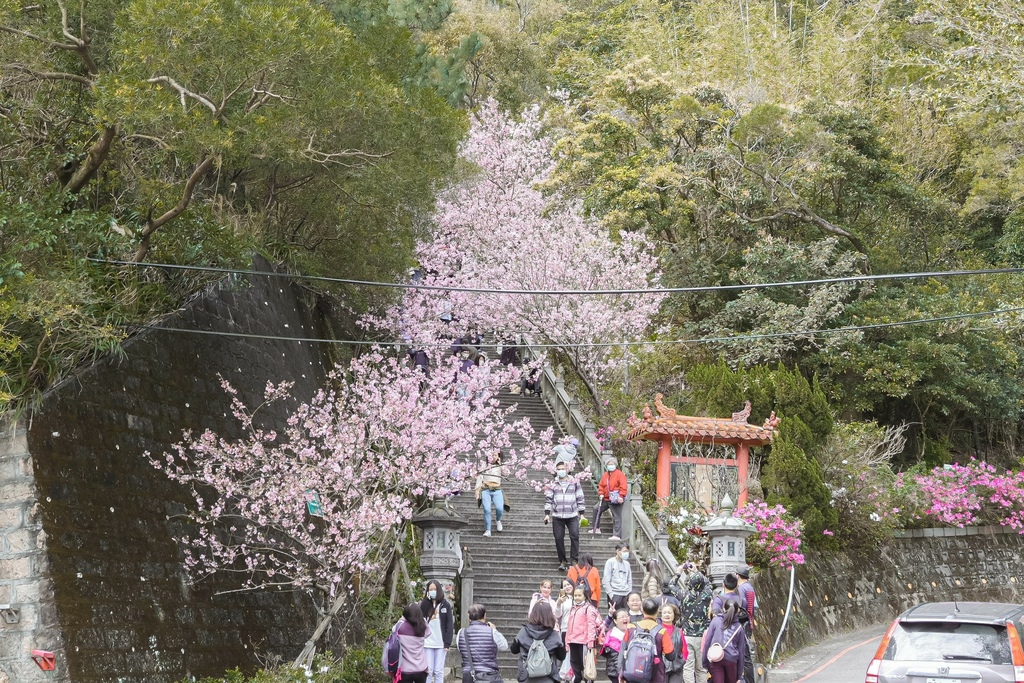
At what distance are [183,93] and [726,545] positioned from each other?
982cm

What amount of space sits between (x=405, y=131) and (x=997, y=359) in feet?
60.3

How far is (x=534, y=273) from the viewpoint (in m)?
28.8

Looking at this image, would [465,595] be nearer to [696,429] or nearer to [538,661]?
[696,429]

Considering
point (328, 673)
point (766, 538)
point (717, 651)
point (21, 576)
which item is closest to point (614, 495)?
point (766, 538)

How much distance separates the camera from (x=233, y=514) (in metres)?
15.8

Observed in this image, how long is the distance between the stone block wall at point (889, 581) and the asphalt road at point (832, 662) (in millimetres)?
371

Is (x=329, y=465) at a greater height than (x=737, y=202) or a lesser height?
lesser

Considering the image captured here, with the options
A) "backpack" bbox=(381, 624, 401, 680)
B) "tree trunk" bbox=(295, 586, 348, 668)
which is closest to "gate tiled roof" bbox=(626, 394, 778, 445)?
"tree trunk" bbox=(295, 586, 348, 668)

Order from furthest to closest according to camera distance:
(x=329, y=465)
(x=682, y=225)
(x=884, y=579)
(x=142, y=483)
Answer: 1. (x=682, y=225)
2. (x=884, y=579)
3. (x=329, y=465)
4. (x=142, y=483)

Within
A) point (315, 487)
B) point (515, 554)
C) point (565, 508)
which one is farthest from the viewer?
point (515, 554)

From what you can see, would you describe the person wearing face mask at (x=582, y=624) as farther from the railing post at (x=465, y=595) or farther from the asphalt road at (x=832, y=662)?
the railing post at (x=465, y=595)

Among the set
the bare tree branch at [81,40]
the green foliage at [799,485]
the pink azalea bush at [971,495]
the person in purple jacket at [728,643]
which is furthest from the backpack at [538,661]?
the pink azalea bush at [971,495]

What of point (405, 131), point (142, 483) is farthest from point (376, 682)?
point (405, 131)

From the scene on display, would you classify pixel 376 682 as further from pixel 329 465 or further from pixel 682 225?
pixel 682 225
